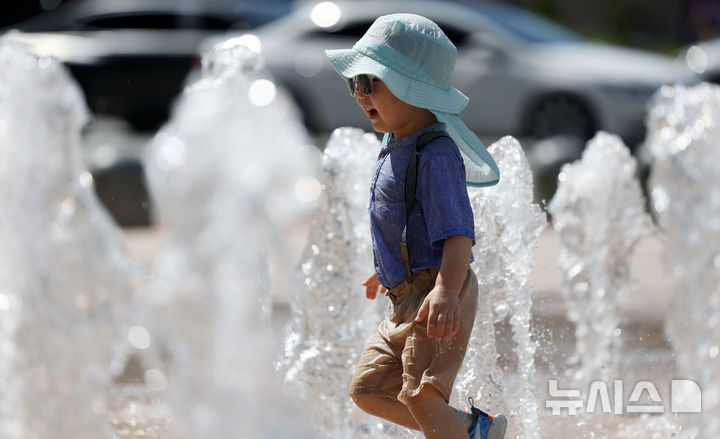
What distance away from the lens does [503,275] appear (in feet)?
10.7

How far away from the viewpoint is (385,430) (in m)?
3.23

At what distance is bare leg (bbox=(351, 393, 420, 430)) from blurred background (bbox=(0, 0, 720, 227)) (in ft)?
20.3

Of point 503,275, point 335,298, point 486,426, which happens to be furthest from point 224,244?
point 503,275

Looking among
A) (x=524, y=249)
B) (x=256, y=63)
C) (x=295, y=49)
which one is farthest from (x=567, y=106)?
(x=256, y=63)

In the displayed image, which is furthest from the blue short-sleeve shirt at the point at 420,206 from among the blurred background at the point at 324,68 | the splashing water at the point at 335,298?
the blurred background at the point at 324,68

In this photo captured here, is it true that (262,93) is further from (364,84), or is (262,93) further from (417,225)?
(417,225)

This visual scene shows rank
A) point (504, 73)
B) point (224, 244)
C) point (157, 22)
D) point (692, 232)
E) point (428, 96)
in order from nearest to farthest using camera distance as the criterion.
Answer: point (224, 244)
point (428, 96)
point (692, 232)
point (504, 73)
point (157, 22)

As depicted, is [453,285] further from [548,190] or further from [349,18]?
[349,18]

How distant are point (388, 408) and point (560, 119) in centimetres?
774

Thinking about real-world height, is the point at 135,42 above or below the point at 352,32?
below

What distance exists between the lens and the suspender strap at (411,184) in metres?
2.52

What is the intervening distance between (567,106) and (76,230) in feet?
25.6

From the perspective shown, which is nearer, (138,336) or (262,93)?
(262,93)

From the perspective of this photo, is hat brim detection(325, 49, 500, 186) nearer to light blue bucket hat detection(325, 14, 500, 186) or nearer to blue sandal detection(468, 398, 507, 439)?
light blue bucket hat detection(325, 14, 500, 186)
